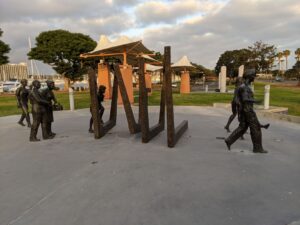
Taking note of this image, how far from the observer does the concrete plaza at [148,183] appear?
2.72m

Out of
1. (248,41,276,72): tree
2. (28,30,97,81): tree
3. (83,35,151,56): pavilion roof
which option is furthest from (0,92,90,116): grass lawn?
(248,41,276,72): tree

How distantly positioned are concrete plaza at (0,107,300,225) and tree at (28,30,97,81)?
1217 inches

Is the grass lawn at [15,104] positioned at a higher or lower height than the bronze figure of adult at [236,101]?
lower

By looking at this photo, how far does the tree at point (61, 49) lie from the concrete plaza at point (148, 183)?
30907 mm

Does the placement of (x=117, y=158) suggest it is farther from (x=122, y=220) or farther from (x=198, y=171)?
(x=122, y=220)

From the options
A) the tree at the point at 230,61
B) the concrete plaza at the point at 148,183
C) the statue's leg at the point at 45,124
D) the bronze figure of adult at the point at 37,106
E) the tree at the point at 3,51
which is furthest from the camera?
the tree at the point at 230,61

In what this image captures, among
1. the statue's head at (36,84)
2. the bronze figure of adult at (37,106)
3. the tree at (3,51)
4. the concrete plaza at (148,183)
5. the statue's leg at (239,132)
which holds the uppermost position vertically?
the tree at (3,51)

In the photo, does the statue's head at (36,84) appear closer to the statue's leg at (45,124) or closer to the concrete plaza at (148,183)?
the statue's leg at (45,124)

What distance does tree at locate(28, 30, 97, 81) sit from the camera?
34.2 m

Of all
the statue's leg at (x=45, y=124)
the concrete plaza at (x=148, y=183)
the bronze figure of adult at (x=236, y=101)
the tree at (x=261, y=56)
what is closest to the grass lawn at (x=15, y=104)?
the statue's leg at (x=45, y=124)

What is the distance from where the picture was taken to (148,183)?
11.6ft

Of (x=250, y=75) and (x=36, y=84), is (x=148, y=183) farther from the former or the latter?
(x=36, y=84)

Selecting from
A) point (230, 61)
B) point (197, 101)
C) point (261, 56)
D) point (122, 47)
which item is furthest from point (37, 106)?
point (230, 61)

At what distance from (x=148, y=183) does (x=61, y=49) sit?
33.9m
